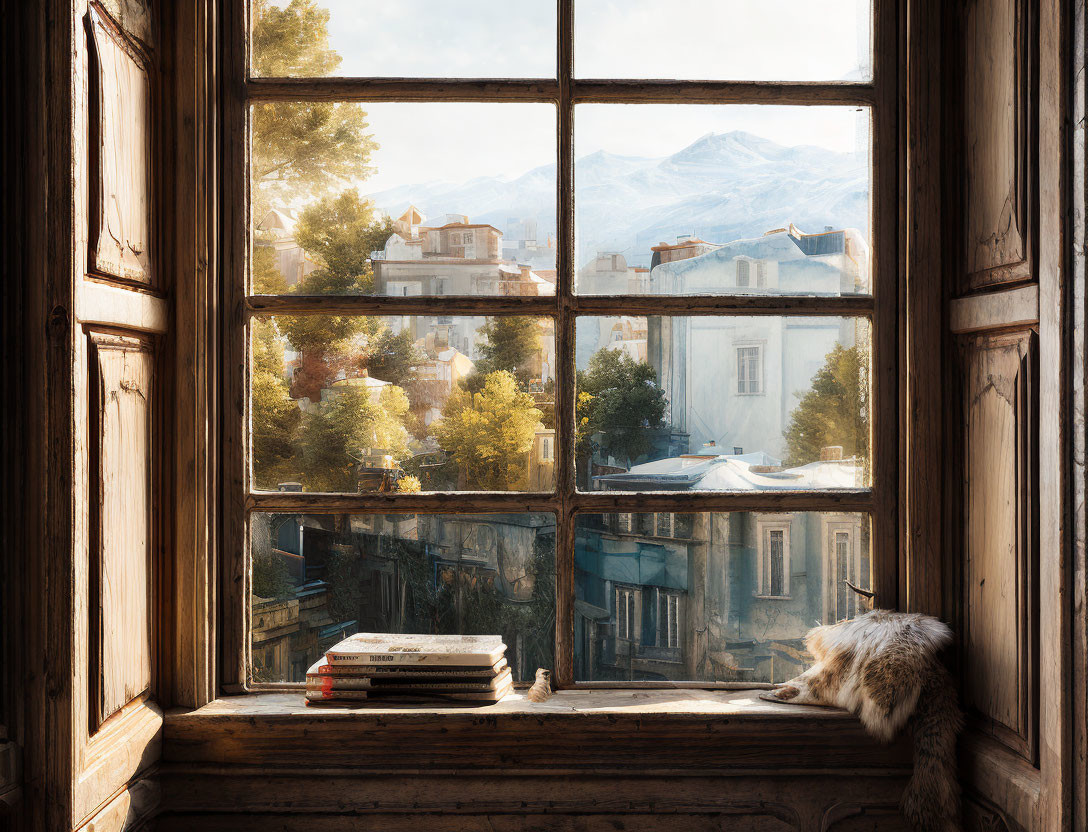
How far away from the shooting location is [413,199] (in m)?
1.99

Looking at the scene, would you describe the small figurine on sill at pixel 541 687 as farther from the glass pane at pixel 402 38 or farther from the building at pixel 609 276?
the glass pane at pixel 402 38

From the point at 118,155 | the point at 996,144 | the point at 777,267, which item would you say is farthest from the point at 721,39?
the point at 118,155

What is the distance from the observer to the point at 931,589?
1.85 meters

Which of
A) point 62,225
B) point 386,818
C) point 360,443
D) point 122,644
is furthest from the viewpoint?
point 360,443

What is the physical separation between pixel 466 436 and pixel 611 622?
59cm

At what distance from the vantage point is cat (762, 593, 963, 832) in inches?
66.4

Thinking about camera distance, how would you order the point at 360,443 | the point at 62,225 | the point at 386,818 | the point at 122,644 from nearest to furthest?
the point at 62,225 < the point at 122,644 < the point at 386,818 < the point at 360,443

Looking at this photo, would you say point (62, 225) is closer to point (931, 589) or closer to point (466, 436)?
point (466, 436)

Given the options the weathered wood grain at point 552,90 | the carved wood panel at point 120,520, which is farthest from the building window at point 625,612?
the weathered wood grain at point 552,90

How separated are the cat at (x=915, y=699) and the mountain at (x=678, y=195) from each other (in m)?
1.01

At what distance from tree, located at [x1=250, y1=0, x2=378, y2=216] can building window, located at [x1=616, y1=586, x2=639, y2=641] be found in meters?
1.26

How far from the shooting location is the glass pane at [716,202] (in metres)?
1.98

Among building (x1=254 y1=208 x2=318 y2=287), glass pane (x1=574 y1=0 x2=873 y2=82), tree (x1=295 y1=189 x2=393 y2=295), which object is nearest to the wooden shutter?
glass pane (x1=574 y1=0 x2=873 y2=82)

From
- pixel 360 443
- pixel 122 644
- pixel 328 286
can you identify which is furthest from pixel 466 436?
pixel 122 644
